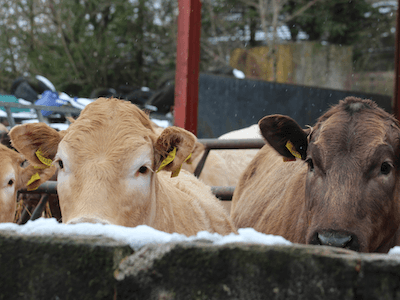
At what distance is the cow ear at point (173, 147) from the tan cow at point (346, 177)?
749mm

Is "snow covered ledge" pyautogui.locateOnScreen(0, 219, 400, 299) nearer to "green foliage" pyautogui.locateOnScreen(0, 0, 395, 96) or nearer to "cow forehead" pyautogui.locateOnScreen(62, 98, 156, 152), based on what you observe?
"cow forehead" pyautogui.locateOnScreen(62, 98, 156, 152)

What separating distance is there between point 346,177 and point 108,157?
130 cm

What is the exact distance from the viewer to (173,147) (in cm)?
238

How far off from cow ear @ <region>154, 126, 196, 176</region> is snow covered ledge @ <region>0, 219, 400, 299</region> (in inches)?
49.3

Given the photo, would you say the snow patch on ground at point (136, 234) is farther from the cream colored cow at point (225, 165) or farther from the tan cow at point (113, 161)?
the cream colored cow at point (225, 165)

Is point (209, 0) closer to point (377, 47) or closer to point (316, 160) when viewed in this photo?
point (377, 47)

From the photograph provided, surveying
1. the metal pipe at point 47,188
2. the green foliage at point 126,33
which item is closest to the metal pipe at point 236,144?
the metal pipe at point 47,188

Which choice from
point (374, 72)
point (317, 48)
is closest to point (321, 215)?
point (317, 48)

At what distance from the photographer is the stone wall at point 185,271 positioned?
2.90 feet

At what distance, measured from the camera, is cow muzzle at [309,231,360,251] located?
2217 mm

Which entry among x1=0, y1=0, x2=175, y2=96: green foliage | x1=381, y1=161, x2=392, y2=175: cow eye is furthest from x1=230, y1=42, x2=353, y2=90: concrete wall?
x1=381, y1=161, x2=392, y2=175: cow eye

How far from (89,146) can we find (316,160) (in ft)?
4.38

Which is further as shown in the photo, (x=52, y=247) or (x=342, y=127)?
(x=342, y=127)

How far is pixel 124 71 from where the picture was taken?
1565 cm
